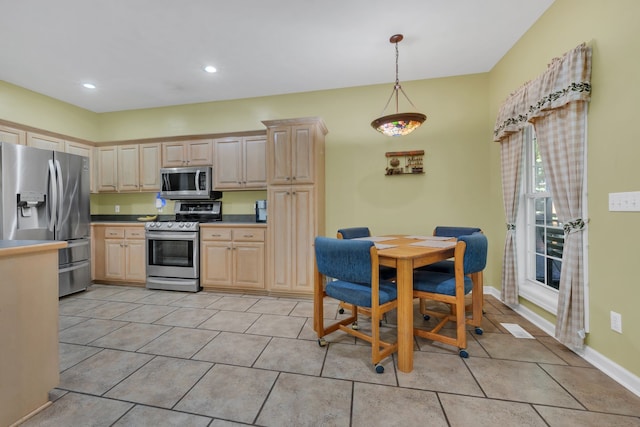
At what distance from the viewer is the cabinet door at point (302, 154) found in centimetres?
331

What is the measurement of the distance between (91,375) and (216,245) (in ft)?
6.38

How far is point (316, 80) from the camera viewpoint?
11.6 ft

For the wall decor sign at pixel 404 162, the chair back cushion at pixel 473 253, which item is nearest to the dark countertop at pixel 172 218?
the wall decor sign at pixel 404 162

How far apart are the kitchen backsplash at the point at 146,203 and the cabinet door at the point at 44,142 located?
3.39 ft

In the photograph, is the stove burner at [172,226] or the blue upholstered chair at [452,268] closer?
the blue upholstered chair at [452,268]

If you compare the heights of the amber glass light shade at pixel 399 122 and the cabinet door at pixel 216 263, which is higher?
the amber glass light shade at pixel 399 122

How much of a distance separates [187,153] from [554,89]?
426cm

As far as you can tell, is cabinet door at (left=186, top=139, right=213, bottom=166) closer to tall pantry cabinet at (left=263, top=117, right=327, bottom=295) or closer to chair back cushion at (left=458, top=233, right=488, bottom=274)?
tall pantry cabinet at (left=263, top=117, right=327, bottom=295)

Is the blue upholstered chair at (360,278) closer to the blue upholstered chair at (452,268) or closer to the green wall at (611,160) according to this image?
the blue upholstered chair at (452,268)

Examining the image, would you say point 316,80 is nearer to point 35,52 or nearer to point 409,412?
point 35,52

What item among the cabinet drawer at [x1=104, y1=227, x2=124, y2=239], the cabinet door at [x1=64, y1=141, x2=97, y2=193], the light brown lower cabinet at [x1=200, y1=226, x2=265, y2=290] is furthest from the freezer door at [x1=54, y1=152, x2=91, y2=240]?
the light brown lower cabinet at [x1=200, y1=226, x2=265, y2=290]

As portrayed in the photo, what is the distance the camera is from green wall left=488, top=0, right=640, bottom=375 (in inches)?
64.1

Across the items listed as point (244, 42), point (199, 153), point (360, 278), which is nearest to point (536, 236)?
point (360, 278)

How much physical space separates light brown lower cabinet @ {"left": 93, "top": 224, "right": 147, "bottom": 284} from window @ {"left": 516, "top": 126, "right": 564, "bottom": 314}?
4.85 meters
